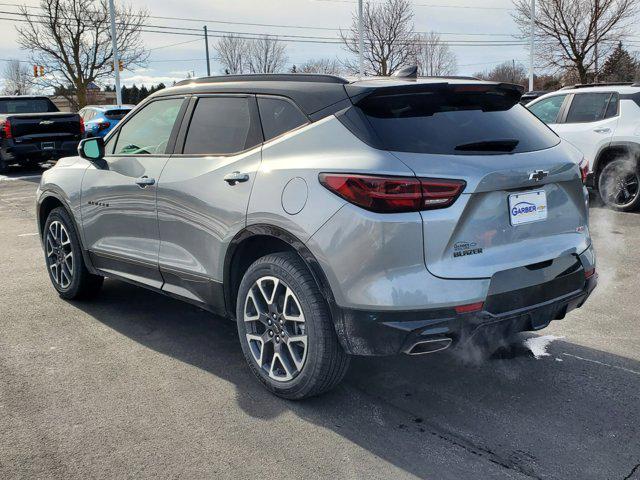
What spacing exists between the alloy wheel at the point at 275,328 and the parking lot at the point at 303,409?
7.8 inches

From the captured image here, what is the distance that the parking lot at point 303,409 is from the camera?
2.81 metres

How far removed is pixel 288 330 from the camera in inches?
131

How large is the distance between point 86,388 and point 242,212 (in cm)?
137

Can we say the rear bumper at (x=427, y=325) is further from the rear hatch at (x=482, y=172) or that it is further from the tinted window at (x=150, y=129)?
the tinted window at (x=150, y=129)

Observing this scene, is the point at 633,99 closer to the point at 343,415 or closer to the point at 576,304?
the point at 576,304

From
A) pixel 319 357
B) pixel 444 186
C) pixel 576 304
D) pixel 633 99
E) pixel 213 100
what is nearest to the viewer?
pixel 444 186

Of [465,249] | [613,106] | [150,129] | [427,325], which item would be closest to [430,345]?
[427,325]

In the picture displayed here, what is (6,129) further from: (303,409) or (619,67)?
(619,67)

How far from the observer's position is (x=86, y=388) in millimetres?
3613

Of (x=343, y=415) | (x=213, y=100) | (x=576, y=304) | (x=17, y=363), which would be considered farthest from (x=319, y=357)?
(x=17, y=363)

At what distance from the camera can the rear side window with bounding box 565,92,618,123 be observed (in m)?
9.02

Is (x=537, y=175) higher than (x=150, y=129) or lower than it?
lower

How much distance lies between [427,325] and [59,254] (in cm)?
359

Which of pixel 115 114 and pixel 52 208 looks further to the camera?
pixel 115 114
